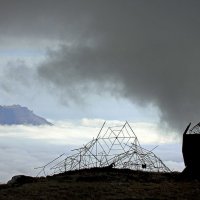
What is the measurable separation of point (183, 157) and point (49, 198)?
7.42 m

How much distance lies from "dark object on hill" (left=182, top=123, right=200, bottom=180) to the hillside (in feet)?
1.87

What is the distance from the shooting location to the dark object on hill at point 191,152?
19844mm

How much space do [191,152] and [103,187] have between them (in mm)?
5397

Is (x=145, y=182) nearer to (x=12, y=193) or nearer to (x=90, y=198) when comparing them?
(x=90, y=198)

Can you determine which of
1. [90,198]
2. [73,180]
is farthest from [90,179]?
[90,198]

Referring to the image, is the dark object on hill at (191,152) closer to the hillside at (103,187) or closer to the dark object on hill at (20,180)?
the hillside at (103,187)

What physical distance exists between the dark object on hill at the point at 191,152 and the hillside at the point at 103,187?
0.57 metres

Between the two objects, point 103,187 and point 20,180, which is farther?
point 20,180

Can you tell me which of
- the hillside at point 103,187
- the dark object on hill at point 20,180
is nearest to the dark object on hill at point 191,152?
the hillside at point 103,187

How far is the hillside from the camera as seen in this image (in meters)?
15.3

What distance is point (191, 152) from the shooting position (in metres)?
20.2

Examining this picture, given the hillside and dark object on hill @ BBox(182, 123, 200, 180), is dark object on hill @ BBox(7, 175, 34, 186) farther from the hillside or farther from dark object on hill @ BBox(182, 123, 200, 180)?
dark object on hill @ BBox(182, 123, 200, 180)

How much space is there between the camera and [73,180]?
1802 cm

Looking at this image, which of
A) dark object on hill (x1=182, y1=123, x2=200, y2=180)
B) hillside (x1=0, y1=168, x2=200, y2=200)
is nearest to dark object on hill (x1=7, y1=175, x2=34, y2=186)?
hillside (x1=0, y1=168, x2=200, y2=200)
